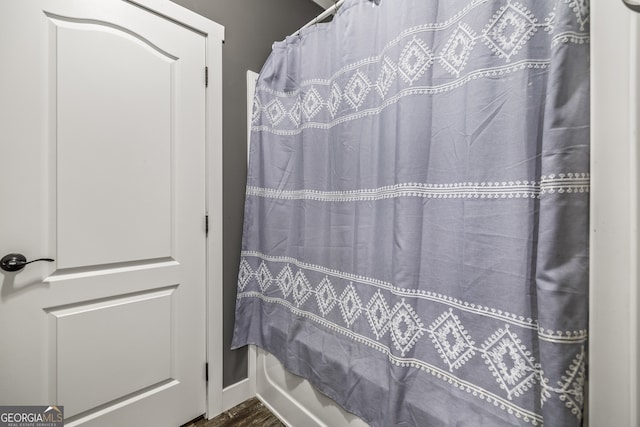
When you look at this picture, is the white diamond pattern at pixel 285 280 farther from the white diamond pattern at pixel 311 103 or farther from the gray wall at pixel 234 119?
the white diamond pattern at pixel 311 103

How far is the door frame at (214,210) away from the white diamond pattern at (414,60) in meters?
0.97

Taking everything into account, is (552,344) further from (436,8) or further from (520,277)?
(436,8)

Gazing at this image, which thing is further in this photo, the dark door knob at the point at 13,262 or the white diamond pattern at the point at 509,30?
the dark door knob at the point at 13,262

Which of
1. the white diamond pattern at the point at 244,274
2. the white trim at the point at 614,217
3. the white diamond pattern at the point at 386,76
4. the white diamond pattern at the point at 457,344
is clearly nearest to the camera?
the white trim at the point at 614,217

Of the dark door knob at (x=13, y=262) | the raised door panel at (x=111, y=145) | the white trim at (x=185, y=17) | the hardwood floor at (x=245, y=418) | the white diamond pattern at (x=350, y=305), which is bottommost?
the hardwood floor at (x=245, y=418)

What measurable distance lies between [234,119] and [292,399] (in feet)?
4.86

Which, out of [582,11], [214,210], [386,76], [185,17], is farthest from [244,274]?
[582,11]

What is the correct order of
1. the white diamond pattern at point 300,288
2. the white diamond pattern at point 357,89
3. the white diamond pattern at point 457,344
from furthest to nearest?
the white diamond pattern at point 300,288 → the white diamond pattern at point 357,89 → the white diamond pattern at point 457,344

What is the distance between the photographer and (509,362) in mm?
679

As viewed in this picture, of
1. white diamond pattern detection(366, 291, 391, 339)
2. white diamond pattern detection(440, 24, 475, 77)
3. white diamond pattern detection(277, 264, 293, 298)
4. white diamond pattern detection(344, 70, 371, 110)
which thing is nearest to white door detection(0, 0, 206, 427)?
white diamond pattern detection(277, 264, 293, 298)

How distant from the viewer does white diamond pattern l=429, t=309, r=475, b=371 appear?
758mm

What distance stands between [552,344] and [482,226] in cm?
29

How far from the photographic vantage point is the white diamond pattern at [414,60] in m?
0.84

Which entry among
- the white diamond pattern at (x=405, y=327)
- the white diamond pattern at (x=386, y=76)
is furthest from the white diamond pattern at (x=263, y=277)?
the white diamond pattern at (x=386, y=76)
